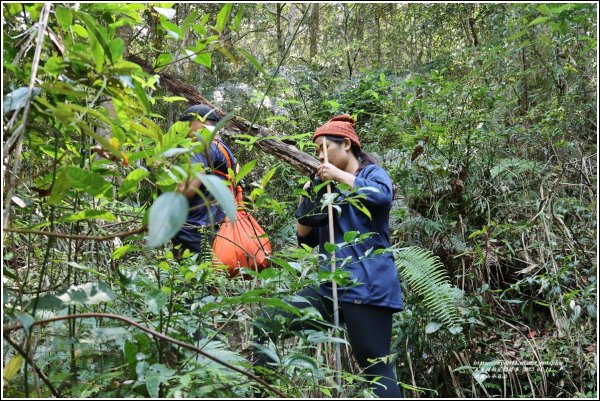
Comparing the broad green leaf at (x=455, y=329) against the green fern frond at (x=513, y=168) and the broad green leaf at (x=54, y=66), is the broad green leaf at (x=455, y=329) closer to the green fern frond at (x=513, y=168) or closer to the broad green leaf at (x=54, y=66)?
the green fern frond at (x=513, y=168)

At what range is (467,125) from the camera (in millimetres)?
4828

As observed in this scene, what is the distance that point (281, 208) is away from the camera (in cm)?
232

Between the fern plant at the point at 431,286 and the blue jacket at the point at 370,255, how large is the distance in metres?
0.81

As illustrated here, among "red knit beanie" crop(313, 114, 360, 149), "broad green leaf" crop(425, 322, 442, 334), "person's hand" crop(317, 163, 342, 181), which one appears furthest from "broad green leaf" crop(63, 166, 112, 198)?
"broad green leaf" crop(425, 322, 442, 334)

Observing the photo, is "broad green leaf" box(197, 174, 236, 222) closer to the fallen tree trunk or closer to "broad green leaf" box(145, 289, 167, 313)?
"broad green leaf" box(145, 289, 167, 313)

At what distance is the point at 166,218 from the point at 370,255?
1945mm

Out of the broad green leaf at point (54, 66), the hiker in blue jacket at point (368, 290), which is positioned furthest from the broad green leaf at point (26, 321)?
the hiker in blue jacket at point (368, 290)

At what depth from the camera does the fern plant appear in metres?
3.58

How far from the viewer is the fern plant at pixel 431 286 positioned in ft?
11.7

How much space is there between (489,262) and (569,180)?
924 millimetres

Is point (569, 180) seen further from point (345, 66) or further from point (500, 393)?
point (345, 66)

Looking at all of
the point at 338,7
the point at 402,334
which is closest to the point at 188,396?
the point at 402,334

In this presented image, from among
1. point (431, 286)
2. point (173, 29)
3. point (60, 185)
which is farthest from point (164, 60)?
point (431, 286)

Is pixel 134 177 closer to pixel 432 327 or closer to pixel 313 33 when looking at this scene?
pixel 432 327
